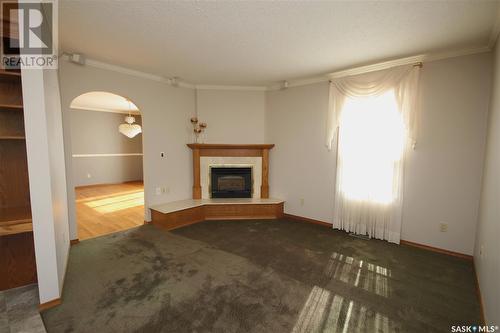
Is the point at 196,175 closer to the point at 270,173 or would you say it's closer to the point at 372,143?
the point at 270,173

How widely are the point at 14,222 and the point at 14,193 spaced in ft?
1.68

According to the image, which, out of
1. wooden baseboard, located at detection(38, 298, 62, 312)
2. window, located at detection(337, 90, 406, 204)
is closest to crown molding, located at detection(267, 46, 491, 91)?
window, located at detection(337, 90, 406, 204)

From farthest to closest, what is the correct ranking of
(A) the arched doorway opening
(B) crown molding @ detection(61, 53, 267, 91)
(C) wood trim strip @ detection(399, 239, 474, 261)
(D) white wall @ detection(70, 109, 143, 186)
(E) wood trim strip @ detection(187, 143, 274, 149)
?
(D) white wall @ detection(70, 109, 143, 186) → (A) the arched doorway opening → (E) wood trim strip @ detection(187, 143, 274, 149) → (B) crown molding @ detection(61, 53, 267, 91) → (C) wood trim strip @ detection(399, 239, 474, 261)

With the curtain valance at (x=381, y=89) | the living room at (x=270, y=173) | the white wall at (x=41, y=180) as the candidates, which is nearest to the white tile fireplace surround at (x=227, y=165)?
the living room at (x=270, y=173)

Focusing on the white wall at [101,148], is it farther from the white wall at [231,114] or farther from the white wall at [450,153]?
the white wall at [450,153]

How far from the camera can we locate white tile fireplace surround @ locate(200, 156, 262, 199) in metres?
4.57

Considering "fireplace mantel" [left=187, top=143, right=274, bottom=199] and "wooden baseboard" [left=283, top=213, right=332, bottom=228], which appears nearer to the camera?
"wooden baseboard" [left=283, top=213, right=332, bottom=228]

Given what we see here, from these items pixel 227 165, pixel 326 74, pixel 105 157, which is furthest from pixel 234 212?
pixel 105 157

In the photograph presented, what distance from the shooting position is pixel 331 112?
12.5 feet

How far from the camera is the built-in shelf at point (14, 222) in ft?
6.40

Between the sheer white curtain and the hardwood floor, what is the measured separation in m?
3.57

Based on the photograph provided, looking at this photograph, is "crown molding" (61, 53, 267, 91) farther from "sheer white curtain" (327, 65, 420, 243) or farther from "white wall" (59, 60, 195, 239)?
"sheer white curtain" (327, 65, 420, 243)

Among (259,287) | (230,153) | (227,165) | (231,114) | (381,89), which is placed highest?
(381,89)

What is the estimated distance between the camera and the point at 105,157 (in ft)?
25.3
